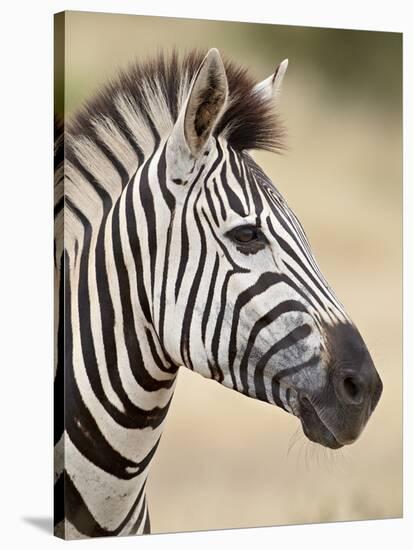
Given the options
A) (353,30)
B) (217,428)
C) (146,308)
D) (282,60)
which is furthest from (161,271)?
(353,30)

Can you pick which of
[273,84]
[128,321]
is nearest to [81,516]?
[128,321]

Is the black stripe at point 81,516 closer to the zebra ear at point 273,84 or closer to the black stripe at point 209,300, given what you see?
the black stripe at point 209,300

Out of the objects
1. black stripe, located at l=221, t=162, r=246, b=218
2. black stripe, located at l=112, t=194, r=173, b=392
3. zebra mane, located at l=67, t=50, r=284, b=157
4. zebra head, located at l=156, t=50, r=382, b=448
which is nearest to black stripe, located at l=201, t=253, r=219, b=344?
zebra head, located at l=156, t=50, r=382, b=448

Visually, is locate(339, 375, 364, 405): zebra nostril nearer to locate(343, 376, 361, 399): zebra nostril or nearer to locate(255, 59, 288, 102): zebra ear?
locate(343, 376, 361, 399): zebra nostril

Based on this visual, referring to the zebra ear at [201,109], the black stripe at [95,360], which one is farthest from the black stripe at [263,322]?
the zebra ear at [201,109]

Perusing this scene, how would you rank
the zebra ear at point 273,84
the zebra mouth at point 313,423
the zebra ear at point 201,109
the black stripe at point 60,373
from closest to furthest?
the zebra ear at point 201,109 → the zebra mouth at point 313,423 → the black stripe at point 60,373 → the zebra ear at point 273,84

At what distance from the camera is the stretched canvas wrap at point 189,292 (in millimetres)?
5000

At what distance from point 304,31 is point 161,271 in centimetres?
172

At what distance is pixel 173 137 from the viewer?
5.10m

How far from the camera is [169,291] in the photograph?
5.05 metres

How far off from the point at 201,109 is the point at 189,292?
0.78 metres

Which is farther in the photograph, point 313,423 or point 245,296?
point 313,423

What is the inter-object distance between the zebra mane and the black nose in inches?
43.1

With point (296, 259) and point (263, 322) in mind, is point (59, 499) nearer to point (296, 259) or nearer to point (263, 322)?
point (263, 322)
